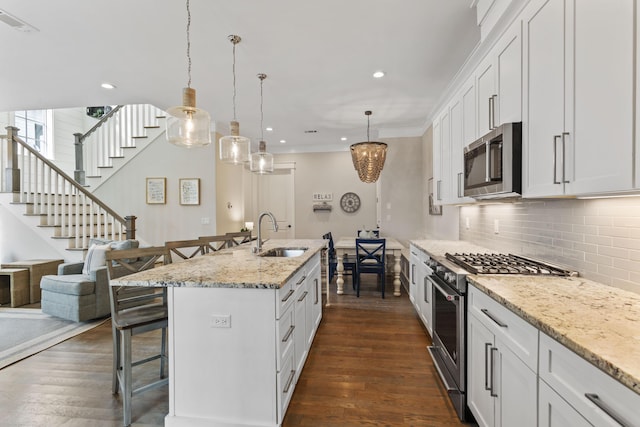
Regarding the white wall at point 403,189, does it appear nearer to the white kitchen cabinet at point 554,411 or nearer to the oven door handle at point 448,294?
the oven door handle at point 448,294

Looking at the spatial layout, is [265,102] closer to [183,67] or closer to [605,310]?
[183,67]

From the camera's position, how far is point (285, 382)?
179cm

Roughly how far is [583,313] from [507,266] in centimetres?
83

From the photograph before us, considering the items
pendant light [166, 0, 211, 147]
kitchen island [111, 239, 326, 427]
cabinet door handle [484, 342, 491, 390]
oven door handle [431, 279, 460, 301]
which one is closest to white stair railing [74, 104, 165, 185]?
pendant light [166, 0, 211, 147]

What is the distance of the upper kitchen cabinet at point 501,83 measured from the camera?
69.6 inches

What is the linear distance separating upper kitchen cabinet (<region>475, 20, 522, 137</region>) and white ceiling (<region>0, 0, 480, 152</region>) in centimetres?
54

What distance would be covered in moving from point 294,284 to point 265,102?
10.2ft

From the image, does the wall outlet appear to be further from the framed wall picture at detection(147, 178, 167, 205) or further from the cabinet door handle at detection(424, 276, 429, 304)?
the framed wall picture at detection(147, 178, 167, 205)

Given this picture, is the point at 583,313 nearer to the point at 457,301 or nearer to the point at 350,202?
the point at 457,301

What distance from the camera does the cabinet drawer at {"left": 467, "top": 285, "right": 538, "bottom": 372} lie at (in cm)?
116

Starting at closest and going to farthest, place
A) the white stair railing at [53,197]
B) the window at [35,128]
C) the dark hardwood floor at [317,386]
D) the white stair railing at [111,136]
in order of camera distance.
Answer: the dark hardwood floor at [317,386] < the white stair railing at [53,197] < the white stair railing at [111,136] < the window at [35,128]

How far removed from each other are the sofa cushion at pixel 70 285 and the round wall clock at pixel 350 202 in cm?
487

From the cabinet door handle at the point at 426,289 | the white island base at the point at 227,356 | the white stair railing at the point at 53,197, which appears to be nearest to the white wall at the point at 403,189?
the cabinet door handle at the point at 426,289

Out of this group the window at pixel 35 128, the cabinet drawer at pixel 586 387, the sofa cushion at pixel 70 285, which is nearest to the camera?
the cabinet drawer at pixel 586 387
